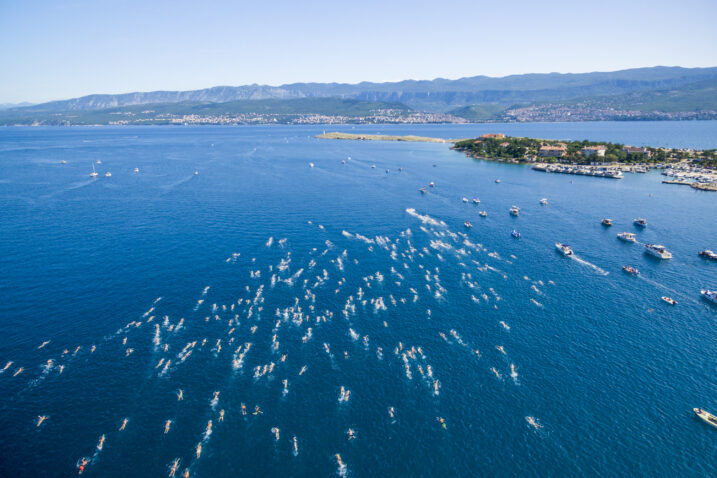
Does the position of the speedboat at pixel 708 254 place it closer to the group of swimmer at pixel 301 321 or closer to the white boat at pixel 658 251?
the white boat at pixel 658 251

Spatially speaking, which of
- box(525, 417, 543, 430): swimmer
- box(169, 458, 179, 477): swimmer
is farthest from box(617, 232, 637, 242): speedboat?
box(169, 458, 179, 477): swimmer

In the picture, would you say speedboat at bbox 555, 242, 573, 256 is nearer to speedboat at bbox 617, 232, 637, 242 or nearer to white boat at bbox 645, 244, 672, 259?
white boat at bbox 645, 244, 672, 259

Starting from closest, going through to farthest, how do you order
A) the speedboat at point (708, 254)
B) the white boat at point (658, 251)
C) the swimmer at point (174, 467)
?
the swimmer at point (174, 467), the speedboat at point (708, 254), the white boat at point (658, 251)

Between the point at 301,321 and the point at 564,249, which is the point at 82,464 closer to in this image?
the point at 301,321

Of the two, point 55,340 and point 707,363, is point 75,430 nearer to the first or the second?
point 55,340

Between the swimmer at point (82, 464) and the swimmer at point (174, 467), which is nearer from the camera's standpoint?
the swimmer at point (174, 467)

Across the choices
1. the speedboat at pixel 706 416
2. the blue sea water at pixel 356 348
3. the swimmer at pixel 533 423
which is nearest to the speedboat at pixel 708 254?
the blue sea water at pixel 356 348

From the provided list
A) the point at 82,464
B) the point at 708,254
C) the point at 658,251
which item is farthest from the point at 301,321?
the point at 708,254
